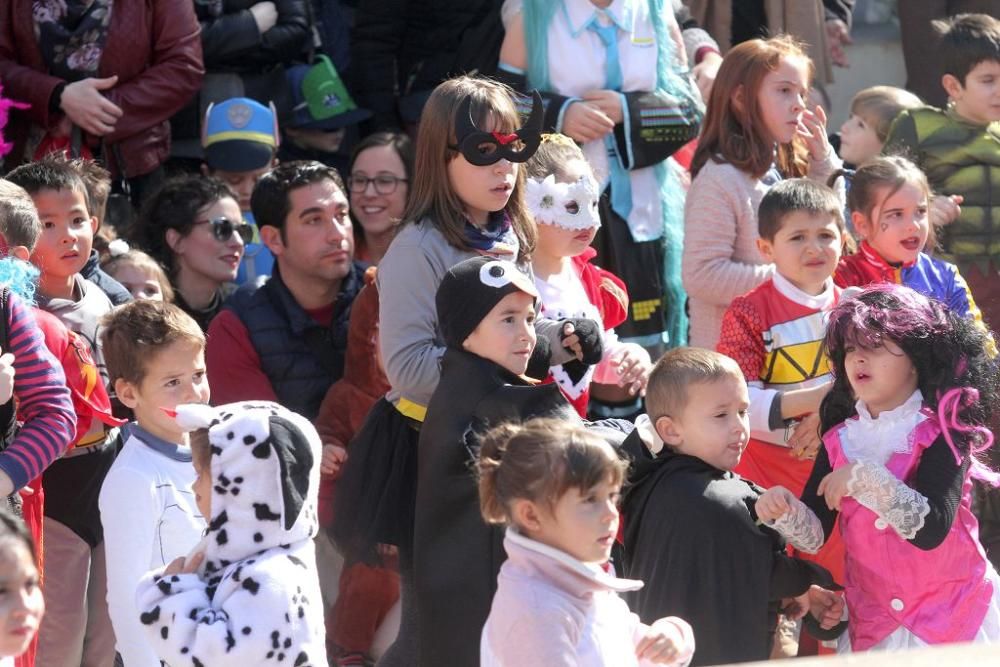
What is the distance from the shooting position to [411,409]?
419 cm

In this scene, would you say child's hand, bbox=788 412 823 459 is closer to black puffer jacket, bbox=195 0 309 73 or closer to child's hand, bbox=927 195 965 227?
child's hand, bbox=927 195 965 227

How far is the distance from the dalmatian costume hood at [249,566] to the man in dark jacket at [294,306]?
166 centimetres

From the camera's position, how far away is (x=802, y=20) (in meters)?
7.17

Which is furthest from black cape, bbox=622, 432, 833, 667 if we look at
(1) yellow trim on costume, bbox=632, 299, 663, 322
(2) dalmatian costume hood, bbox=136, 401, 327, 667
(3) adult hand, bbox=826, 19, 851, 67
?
(3) adult hand, bbox=826, 19, 851, 67

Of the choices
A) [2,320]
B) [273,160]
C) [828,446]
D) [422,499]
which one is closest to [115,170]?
[273,160]

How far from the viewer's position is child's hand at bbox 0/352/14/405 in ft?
12.2

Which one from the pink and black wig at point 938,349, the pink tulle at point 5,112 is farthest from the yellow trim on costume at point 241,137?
the pink and black wig at point 938,349

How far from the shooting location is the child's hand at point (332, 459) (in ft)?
15.4

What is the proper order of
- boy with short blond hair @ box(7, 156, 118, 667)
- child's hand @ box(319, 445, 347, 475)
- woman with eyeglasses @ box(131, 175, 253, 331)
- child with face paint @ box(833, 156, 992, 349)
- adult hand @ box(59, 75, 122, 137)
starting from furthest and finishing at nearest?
1. adult hand @ box(59, 75, 122, 137)
2. woman with eyeglasses @ box(131, 175, 253, 331)
3. child with face paint @ box(833, 156, 992, 349)
4. child's hand @ box(319, 445, 347, 475)
5. boy with short blond hair @ box(7, 156, 118, 667)

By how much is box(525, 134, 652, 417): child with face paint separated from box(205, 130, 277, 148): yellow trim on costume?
64.9 inches

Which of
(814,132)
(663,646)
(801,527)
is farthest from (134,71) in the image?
(663,646)

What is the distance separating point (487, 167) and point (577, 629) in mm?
1511

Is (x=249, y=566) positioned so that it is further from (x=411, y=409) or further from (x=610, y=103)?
(x=610, y=103)

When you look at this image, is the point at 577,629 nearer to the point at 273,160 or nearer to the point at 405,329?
the point at 405,329
